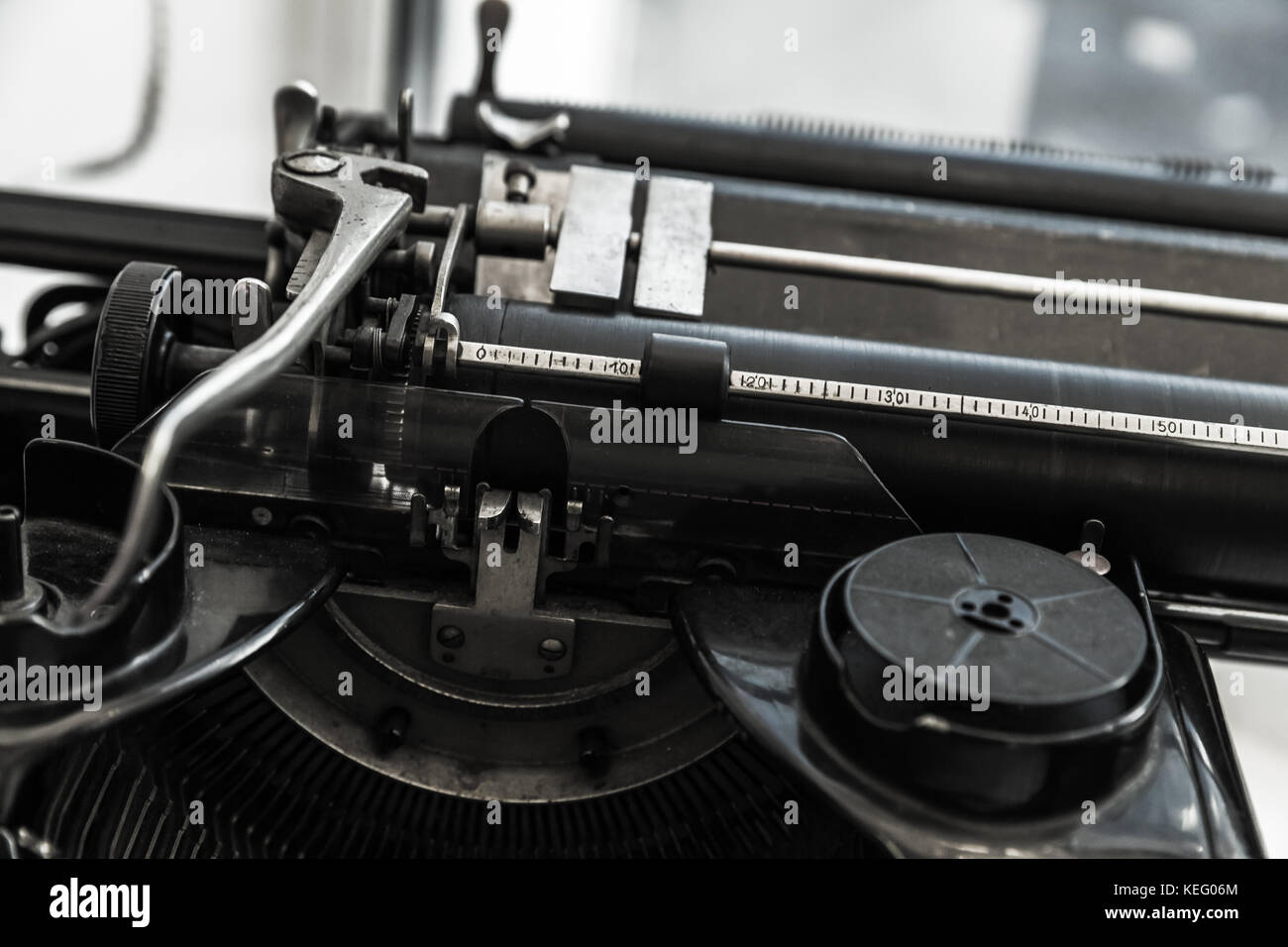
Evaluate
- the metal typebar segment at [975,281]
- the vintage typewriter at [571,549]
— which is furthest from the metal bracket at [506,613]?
the metal typebar segment at [975,281]

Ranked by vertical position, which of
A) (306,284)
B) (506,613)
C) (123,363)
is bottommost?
(506,613)

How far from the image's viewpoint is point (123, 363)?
139 centimetres

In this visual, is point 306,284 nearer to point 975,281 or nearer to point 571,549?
point 571,549

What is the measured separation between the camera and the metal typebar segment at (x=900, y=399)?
1.42 metres

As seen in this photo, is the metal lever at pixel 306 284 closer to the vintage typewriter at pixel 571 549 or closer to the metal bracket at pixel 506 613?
the vintage typewriter at pixel 571 549

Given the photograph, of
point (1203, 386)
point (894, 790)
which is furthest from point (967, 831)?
point (1203, 386)

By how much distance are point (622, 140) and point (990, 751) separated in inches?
49.0

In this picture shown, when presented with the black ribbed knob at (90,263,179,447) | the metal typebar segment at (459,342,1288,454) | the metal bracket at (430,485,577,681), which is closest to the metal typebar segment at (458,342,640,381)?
the metal typebar segment at (459,342,1288,454)

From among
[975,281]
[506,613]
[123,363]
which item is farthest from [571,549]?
[975,281]

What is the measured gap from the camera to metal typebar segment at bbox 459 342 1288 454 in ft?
4.65

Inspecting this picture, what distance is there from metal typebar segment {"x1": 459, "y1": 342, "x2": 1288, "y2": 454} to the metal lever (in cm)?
15

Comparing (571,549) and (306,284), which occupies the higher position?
(306,284)

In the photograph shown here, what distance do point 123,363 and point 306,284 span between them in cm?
22

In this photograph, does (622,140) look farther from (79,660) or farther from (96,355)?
(79,660)
